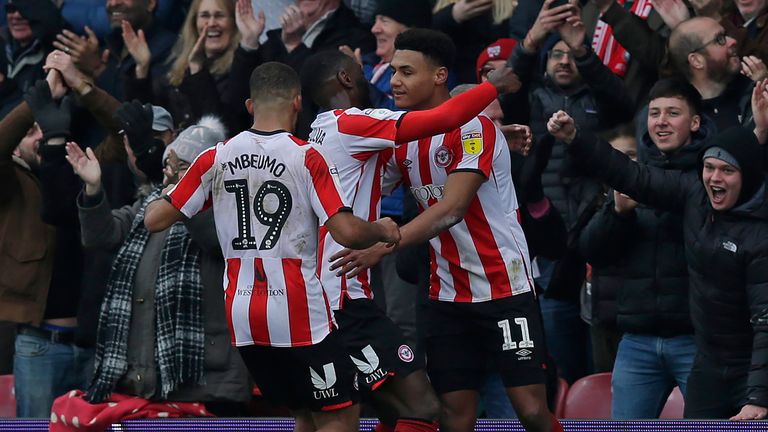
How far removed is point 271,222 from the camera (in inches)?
265

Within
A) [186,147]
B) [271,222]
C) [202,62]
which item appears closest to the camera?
[271,222]

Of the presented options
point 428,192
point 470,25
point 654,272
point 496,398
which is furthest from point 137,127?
point 654,272

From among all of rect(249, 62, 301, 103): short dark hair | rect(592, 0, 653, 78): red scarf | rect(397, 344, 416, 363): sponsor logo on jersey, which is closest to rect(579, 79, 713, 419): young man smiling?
rect(592, 0, 653, 78): red scarf

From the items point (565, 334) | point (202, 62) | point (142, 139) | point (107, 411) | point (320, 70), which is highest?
point (202, 62)

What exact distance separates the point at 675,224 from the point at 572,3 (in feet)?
4.74

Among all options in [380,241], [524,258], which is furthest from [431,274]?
[380,241]

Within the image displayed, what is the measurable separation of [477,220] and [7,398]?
4045 millimetres

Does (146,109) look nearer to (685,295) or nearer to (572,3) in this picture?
(572,3)

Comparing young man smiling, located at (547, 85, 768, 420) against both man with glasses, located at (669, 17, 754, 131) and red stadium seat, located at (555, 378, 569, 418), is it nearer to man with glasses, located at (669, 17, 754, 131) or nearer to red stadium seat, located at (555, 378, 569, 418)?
man with glasses, located at (669, 17, 754, 131)

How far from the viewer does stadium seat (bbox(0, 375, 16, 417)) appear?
9945mm

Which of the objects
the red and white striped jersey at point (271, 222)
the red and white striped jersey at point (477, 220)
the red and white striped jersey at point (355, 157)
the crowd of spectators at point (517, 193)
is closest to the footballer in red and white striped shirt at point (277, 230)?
the red and white striped jersey at point (271, 222)

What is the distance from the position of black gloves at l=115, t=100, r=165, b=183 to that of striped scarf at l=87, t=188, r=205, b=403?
0.57 m

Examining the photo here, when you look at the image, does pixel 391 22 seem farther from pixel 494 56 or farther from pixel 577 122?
pixel 577 122

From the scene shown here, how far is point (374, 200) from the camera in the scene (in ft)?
24.2
